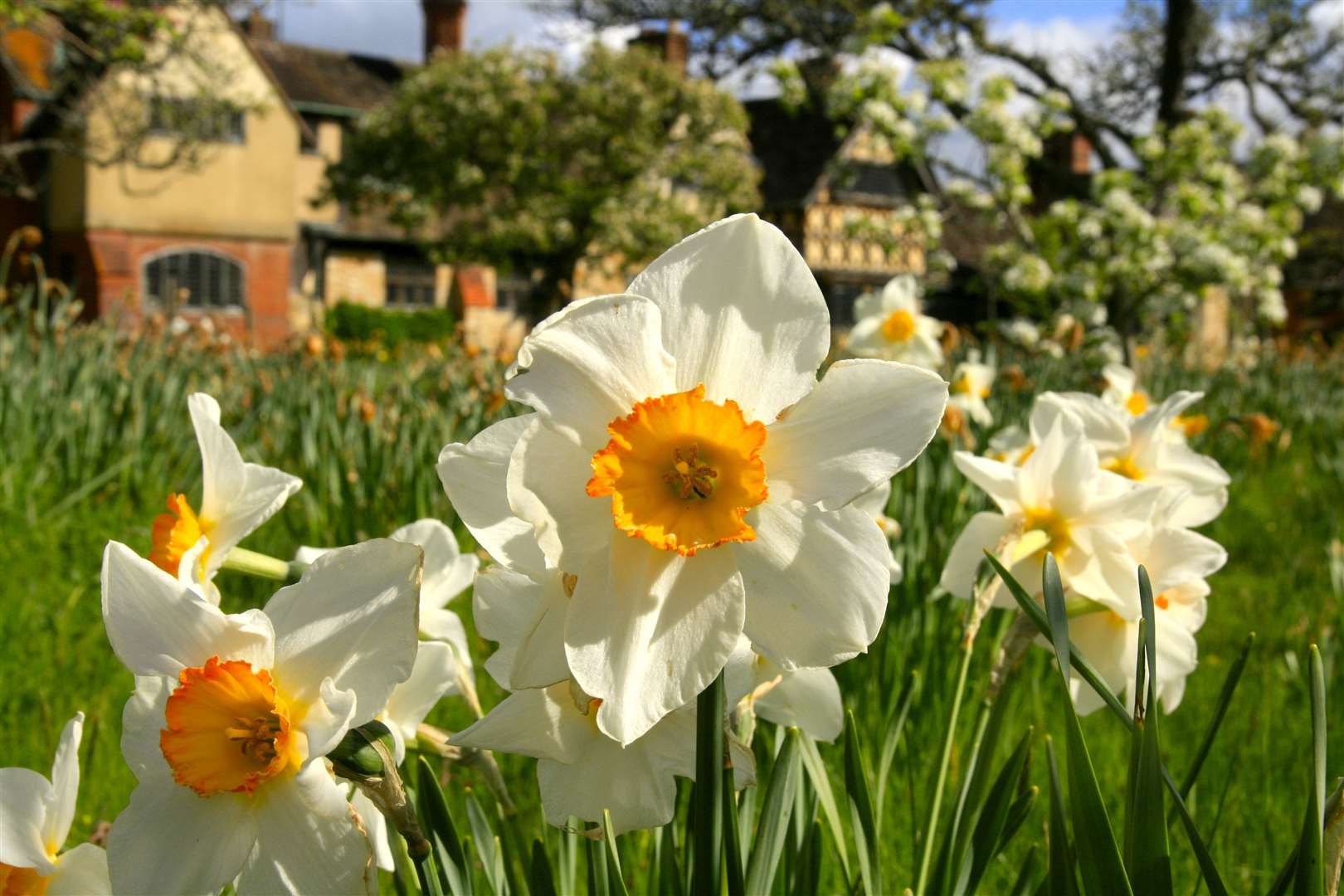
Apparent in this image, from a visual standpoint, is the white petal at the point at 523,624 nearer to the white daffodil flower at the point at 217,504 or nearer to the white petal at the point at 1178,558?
the white daffodil flower at the point at 217,504

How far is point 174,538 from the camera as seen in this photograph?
854mm

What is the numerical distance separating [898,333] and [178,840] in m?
2.67

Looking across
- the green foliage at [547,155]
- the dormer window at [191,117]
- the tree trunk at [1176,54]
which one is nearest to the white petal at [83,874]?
the dormer window at [191,117]

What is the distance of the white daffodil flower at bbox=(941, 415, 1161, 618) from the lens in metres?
0.99

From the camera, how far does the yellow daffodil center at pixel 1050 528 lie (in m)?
1.05

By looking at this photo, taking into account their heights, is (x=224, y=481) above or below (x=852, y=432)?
below

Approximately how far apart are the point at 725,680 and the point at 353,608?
261 millimetres

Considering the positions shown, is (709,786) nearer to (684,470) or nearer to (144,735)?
(684,470)

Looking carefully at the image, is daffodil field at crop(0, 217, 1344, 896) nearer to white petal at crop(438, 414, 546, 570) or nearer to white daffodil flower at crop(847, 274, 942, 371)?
white petal at crop(438, 414, 546, 570)

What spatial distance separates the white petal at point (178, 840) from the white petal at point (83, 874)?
9 cm

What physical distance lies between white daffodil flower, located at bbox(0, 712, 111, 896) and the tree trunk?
17083 millimetres

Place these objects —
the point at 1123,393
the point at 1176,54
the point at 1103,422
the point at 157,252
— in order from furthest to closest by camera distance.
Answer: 1. the point at 157,252
2. the point at 1176,54
3. the point at 1123,393
4. the point at 1103,422

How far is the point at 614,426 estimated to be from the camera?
2.21ft

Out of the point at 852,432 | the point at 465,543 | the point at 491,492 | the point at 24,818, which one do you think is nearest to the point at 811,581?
the point at 852,432
